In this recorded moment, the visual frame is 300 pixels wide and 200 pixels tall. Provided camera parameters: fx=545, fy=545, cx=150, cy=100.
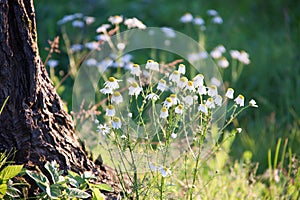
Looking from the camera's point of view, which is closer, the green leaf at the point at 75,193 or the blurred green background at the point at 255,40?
the green leaf at the point at 75,193

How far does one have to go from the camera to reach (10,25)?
75.4 inches

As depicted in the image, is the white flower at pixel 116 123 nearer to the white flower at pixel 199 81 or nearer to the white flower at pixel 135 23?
the white flower at pixel 199 81

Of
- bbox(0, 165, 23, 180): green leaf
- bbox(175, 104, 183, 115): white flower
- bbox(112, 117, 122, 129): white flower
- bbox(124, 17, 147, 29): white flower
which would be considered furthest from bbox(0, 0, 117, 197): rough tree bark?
bbox(124, 17, 147, 29): white flower

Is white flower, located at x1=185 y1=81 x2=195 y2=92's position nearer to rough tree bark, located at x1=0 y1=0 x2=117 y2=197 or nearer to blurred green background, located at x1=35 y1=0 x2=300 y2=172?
rough tree bark, located at x1=0 y1=0 x2=117 y2=197

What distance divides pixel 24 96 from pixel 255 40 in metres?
3.21

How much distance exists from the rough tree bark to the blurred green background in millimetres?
1570

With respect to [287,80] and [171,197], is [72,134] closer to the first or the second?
[171,197]

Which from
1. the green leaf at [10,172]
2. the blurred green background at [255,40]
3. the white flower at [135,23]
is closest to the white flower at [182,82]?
the green leaf at [10,172]

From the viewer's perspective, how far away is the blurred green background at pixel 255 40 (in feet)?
11.5

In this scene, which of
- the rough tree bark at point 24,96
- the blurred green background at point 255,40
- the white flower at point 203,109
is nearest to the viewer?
the white flower at point 203,109

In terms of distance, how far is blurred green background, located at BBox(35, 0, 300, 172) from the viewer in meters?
3.52

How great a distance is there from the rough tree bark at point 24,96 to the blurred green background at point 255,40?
1570 millimetres

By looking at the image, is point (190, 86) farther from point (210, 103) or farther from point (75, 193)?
point (75, 193)

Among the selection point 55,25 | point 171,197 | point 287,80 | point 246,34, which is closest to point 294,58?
point 287,80
